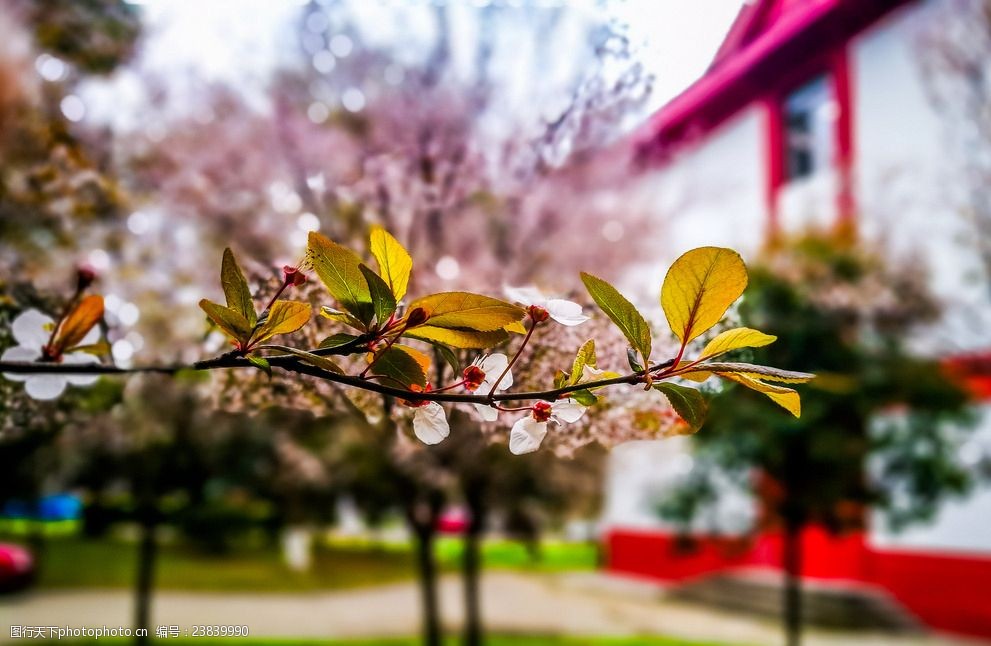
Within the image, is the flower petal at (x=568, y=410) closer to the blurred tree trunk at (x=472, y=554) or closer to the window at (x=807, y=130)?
the blurred tree trunk at (x=472, y=554)

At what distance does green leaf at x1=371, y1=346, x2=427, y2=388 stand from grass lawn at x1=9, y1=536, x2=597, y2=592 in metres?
8.48

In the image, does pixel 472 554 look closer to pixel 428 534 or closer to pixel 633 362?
pixel 428 534

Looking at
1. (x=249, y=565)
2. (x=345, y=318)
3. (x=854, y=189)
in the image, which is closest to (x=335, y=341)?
(x=345, y=318)

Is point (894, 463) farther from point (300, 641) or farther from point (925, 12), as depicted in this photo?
point (300, 641)

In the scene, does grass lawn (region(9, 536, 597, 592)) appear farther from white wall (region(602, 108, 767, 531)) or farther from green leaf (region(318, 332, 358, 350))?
green leaf (region(318, 332, 358, 350))

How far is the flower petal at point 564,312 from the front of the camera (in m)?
0.40

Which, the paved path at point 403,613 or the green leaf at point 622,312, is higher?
the green leaf at point 622,312

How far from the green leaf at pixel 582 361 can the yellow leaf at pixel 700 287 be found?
0.15ft

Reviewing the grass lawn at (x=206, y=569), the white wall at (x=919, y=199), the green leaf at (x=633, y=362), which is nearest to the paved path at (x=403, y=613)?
the grass lawn at (x=206, y=569)

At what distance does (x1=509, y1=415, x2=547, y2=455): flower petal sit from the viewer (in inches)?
16.6

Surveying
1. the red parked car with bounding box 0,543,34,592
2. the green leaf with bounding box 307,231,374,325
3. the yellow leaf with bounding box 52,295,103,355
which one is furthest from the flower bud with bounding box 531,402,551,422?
the red parked car with bounding box 0,543,34,592

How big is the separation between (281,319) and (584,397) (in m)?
0.16

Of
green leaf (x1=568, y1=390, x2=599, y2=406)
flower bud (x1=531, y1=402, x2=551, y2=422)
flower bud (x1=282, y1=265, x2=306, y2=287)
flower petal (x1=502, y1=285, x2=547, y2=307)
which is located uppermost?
flower bud (x1=282, y1=265, x2=306, y2=287)

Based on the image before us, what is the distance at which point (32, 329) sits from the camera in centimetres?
48
